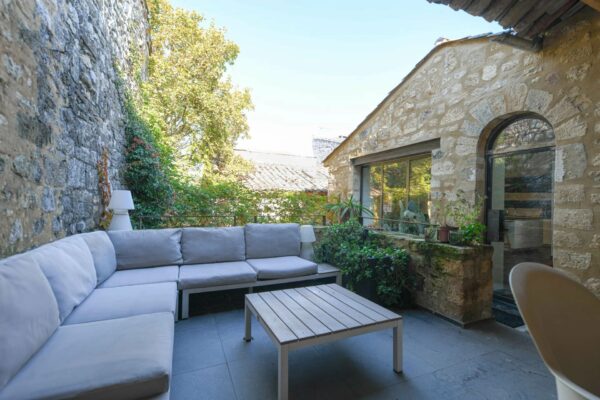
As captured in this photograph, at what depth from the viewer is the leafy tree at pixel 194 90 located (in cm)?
674

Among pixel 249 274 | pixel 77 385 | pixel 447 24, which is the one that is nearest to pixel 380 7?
pixel 447 24

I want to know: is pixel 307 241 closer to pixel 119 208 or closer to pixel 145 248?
pixel 145 248

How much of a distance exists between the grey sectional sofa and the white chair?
59.7 inches

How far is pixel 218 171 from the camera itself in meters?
7.99

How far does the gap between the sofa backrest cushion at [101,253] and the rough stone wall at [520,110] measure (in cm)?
422

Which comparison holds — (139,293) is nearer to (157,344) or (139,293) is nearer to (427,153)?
(157,344)

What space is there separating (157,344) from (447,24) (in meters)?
5.67

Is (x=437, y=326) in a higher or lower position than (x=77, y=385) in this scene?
lower

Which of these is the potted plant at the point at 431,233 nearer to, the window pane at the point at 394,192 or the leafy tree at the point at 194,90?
the window pane at the point at 394,192

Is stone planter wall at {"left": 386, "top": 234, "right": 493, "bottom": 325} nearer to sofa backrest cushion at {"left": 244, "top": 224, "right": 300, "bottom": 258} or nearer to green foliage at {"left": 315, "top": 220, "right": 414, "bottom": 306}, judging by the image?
green foliage at {"left": 315, "top": 220, "right": 414, "bottom": 306}

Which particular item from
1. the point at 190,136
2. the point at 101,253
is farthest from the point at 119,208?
the point at 190,136

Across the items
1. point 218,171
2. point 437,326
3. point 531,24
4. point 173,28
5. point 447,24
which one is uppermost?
point 173,28

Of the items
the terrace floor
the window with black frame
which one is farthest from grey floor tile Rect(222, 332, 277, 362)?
the window with black frame

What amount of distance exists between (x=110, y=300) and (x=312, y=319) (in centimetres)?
152
